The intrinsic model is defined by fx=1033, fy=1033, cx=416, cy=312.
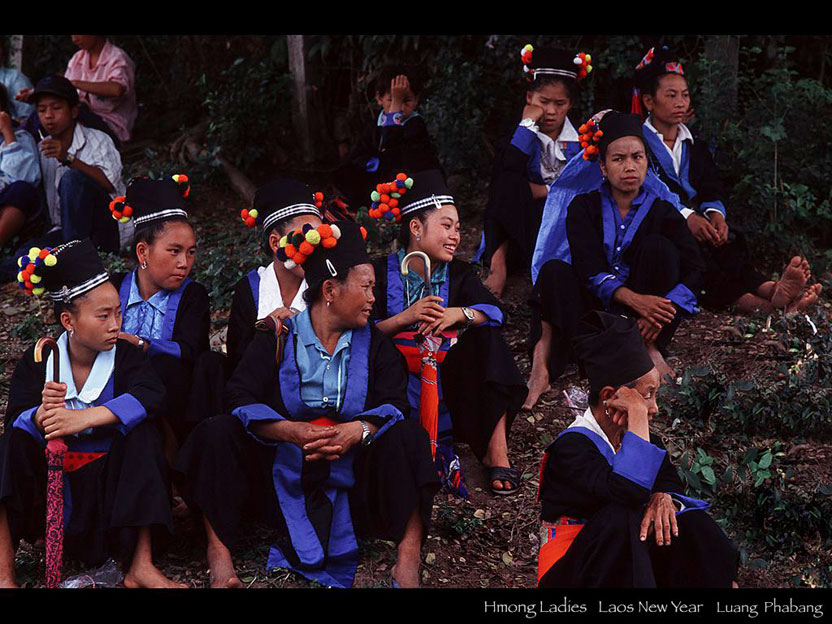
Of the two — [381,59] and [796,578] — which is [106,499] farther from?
[381,59]

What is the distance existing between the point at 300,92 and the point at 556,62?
301 centimetres

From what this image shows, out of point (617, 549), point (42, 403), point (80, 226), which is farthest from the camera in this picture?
point (80, 226)

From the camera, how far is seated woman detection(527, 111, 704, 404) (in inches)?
200

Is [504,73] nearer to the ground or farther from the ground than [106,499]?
farther from the ground

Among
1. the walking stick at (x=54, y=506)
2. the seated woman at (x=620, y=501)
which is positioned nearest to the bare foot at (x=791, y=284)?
the seated woman at (x=620, y=501)

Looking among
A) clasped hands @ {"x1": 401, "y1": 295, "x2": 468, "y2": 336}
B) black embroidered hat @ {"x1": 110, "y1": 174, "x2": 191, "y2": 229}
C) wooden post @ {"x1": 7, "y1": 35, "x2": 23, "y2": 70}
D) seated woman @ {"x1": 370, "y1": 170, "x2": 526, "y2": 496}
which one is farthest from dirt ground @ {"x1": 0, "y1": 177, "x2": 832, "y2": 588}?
wooden post @ {"x1": 7, "y1": 35, "x2": 23, "y2": 70}

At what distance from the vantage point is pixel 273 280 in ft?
15.0

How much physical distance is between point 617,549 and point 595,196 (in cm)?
252

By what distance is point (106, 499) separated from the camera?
3.81 metres

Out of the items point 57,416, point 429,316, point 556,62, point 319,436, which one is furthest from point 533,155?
point 57,416

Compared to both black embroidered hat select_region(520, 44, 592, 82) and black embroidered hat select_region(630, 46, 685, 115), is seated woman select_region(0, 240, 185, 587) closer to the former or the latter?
black embroidered hat select_region(520, 44, 592, 82)

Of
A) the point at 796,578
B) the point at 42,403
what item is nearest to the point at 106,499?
the point at 42,403

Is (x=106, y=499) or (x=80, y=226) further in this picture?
(x=80, y=226)

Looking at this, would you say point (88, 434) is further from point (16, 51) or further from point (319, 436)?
point (16, 51)
